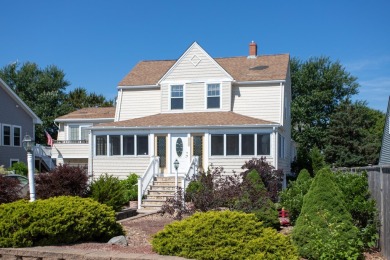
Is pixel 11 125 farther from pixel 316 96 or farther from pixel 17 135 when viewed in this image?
pixel 316 96

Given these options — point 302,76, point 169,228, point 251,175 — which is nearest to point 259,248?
point 169,228

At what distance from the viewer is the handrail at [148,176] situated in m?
18.1

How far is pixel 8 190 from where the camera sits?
452 inches

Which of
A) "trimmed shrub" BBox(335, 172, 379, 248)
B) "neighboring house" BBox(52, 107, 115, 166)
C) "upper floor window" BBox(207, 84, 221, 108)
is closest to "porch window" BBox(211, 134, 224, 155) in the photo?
"upper floor window" BBox(207, 84, 221, 108)

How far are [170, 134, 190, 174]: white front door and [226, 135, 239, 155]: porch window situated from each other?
1.90 meters

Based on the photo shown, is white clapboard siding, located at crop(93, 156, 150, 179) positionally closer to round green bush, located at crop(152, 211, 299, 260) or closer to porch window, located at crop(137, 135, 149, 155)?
porch window, located at crop(137, 135, 149, 155)

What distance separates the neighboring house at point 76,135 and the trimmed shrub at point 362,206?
23119 mm

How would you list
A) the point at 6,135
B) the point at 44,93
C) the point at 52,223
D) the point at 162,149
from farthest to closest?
1. the point at 44,93
2. the point at 6,135
3. the point at 162,149
4. the point at 52,223

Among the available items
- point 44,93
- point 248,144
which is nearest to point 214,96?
point 248,144

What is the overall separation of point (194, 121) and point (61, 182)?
10.5m

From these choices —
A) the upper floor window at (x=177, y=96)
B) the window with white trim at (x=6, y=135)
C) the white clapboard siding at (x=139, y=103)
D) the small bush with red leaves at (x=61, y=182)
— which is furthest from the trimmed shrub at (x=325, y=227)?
the window with white trim at (x=6, y=135)

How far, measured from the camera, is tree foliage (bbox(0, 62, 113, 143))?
50438 mm

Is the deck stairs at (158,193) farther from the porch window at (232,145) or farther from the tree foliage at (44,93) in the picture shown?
the tree foliage at (44,93)

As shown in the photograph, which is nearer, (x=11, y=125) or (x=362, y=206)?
(x=362, y=206)
